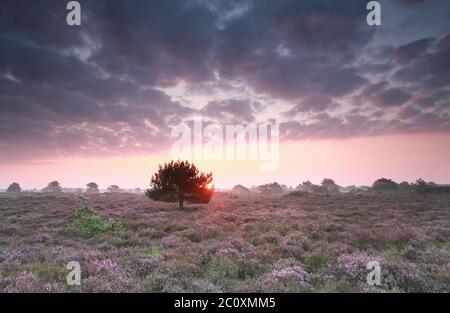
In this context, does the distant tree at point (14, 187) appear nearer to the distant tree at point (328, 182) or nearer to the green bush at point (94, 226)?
the distant tree at point (328, 182)

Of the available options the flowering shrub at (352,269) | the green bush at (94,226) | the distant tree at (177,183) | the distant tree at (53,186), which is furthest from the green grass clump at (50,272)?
the distant tree at (53,186)

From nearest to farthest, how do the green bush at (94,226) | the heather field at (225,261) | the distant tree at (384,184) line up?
the heather field at (225,261), the green bush at (94,226), the distant tree at (384,184)

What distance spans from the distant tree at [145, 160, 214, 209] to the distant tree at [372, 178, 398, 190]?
250 feet

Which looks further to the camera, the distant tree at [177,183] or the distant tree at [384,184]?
the distant tree at [384,184]

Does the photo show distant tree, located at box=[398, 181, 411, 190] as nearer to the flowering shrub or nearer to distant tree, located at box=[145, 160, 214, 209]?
distant tree, located at box=[145, 160, 214, 209]

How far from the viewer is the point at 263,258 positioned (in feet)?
37.9

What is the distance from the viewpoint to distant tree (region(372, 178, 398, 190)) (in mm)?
90581

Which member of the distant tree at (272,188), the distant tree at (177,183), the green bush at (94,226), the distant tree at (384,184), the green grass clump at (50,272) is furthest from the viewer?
the distant tree at (272,188)

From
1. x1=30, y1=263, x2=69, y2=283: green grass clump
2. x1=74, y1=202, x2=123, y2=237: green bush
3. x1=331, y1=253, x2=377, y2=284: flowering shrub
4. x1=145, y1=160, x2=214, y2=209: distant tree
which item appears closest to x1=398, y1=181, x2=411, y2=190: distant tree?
x1=145, y1=160, x2=214, y2=209: distant tree

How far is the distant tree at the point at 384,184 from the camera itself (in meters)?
90.6

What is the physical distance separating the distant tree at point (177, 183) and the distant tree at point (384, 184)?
2997 inches

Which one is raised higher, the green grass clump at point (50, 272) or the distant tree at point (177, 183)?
the distant tree at point (177, 183)
